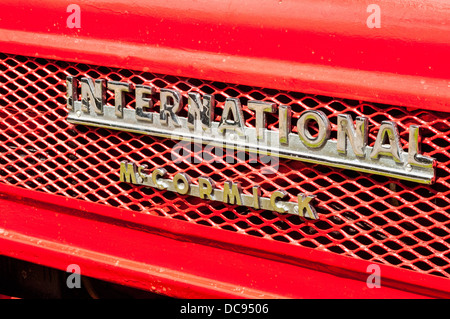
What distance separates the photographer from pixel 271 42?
149 centimetres

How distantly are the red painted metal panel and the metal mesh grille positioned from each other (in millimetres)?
35

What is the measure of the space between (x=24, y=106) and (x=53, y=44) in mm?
234

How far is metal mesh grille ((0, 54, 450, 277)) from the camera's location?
1.45 metres

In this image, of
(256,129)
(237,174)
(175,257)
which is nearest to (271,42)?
(256,129)

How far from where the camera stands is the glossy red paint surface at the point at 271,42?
4.44ft

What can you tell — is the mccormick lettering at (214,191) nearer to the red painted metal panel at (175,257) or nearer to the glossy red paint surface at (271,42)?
the red painted metal panel at (175,257)

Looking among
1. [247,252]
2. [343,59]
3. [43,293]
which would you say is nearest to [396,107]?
[343,59]

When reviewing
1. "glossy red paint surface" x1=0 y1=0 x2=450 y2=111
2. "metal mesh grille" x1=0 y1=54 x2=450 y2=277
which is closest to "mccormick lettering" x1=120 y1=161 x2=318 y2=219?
"metal mesh grille" x1=0 y1=54 x2=450 y2=277

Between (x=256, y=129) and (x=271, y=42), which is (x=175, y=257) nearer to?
(x=256, y=129)

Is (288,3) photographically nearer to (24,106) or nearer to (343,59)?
(343,59)

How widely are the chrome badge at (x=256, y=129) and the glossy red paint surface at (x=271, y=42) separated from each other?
0.06 m

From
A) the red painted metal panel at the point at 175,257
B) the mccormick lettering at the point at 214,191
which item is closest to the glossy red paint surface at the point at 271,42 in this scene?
the mccormick lettering at the point at 214,191

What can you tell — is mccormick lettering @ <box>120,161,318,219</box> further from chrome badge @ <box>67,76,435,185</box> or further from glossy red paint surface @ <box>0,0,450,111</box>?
glossy red paint surface @ <box>0,0,450,111</box>

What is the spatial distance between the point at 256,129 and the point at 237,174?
0.15 metres
